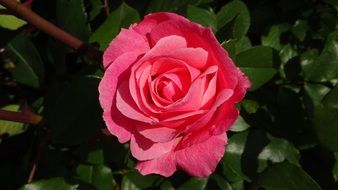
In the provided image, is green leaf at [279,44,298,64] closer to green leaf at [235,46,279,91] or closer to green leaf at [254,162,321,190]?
green leaf at [235,46,279,91]

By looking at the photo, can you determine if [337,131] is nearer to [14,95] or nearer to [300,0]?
[300,0]

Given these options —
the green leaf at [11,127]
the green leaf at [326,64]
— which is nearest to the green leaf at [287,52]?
the green leaf at [326,64]

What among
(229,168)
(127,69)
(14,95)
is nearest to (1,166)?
(14,95)

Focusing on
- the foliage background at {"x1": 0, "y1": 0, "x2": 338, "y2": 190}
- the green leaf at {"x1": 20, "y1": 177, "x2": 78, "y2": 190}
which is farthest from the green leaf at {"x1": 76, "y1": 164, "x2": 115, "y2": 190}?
the green leaf at {"x1": 20, "y1": 177, "x2": 78, "y2": 190}

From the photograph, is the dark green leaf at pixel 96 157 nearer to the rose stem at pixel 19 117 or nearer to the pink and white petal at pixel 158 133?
the rose stem at pixel 19 117

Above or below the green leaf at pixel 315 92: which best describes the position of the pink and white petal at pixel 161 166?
above

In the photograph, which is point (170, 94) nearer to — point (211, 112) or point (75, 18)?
point (211, 112)

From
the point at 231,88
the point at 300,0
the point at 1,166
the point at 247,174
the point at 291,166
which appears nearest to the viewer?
the point at 231,88
